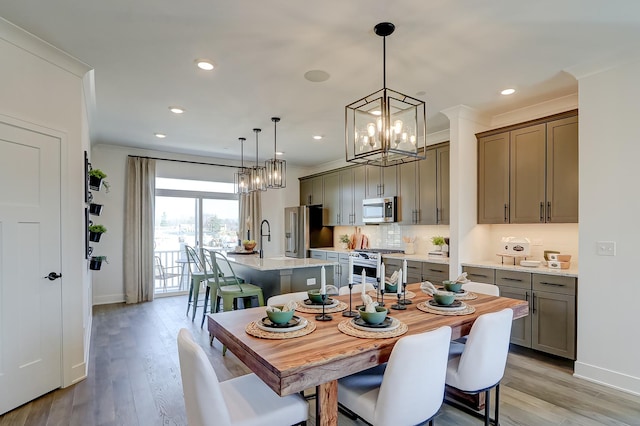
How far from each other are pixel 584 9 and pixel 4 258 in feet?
14.2

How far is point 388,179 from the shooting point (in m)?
5.60

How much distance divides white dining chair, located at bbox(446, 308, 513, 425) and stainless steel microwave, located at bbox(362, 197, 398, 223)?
343cm

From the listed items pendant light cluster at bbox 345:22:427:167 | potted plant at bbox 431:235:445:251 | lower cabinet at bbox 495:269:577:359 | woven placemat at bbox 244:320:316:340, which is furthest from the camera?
potted plant at bbox 431:235:445:251

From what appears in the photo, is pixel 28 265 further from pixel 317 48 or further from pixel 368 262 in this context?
pixel 368 262

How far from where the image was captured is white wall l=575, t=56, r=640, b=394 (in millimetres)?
2764

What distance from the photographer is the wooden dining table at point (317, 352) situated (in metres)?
1.36

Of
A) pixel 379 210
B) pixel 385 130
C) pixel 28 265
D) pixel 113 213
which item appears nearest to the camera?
pixel 385 130

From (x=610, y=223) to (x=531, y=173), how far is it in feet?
3.37

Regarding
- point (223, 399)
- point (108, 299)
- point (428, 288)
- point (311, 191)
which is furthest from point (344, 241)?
point (223, 399)

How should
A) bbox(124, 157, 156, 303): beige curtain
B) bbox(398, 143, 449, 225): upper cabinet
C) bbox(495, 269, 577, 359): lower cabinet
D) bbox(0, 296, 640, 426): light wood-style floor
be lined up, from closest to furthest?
bbox(0, 296, 640, 426): light wood-style floor
bbox(495, 269, 577, 359): lower cabinet
bbox(398, 143, 449, 225): upper cabinet
bbox(124, 157, 156, 303): beige curtain

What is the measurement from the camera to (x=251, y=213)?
708 cm

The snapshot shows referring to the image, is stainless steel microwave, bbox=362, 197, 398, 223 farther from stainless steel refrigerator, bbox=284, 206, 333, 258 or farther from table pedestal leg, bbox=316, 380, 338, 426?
table pedestal leg, bbox=316, 380, 338, 426

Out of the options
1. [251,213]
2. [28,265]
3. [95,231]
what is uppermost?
[251,213]

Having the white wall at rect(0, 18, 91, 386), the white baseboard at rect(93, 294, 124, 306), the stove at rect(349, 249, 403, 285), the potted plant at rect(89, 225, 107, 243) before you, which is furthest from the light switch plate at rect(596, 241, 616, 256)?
the white baseboard at rect(93, 294, 124, 306)
